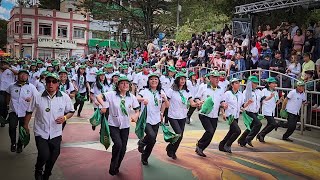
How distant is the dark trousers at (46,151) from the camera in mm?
5164

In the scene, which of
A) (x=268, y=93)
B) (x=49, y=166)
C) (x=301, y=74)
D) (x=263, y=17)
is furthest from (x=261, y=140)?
(x=263, y=17)

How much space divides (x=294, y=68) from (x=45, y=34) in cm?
3822

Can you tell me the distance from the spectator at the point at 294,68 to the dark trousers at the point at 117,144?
312 inches

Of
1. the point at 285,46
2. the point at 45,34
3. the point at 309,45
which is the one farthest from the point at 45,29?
the point at 309,45

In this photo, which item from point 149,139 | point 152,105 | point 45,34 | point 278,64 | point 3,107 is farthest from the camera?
point 45,34

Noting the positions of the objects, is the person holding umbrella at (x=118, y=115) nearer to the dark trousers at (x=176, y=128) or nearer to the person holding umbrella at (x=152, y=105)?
the person holding umbrella at (x=152, y=105)

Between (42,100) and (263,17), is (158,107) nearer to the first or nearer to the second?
(42,100)

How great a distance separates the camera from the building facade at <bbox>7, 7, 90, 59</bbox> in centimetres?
4022

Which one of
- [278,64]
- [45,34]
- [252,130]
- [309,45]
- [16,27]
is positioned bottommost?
[252,130]

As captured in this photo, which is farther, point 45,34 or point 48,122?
point 45,34

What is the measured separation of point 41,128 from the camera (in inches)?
208

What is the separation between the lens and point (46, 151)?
519cm

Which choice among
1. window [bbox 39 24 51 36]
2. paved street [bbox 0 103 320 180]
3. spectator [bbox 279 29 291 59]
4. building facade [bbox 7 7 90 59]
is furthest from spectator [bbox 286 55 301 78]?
window [bbox 39 24 51 36]

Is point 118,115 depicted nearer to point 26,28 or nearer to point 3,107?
point 3,107
